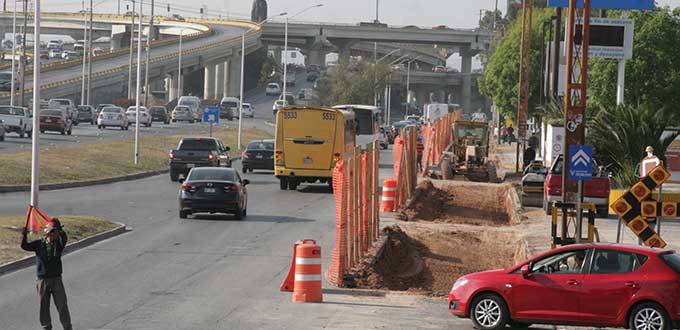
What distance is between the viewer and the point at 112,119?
9494cm

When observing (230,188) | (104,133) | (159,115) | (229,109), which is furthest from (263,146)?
(229,109)

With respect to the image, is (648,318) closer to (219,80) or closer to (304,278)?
(304,278)

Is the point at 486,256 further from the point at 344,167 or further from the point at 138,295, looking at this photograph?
the point at 138,295

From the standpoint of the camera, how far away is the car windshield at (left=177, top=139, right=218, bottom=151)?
5206 centimetres

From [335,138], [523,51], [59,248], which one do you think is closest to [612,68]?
[523,51]

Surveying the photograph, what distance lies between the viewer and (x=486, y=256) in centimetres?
3375

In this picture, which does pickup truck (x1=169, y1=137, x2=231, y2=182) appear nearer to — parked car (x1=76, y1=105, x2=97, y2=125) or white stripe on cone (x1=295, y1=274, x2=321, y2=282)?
white stripe on cone (x1=295, y1=274, x2=321, y2=282)

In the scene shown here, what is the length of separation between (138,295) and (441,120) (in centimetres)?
5685

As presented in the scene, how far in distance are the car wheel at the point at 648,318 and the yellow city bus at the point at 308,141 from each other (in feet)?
96.3

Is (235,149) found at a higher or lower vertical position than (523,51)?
lower

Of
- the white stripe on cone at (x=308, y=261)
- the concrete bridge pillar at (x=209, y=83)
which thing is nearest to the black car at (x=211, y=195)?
the white stripe on cone at (x=308, y=261)

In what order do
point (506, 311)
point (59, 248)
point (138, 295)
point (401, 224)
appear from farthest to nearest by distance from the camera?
point (401, 224), point (138, 295), point (506, 311), point (59, 248)

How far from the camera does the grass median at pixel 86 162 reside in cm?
4791

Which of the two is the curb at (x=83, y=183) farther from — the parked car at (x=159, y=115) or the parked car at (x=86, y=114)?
the parked car at (x=159, y=115)
